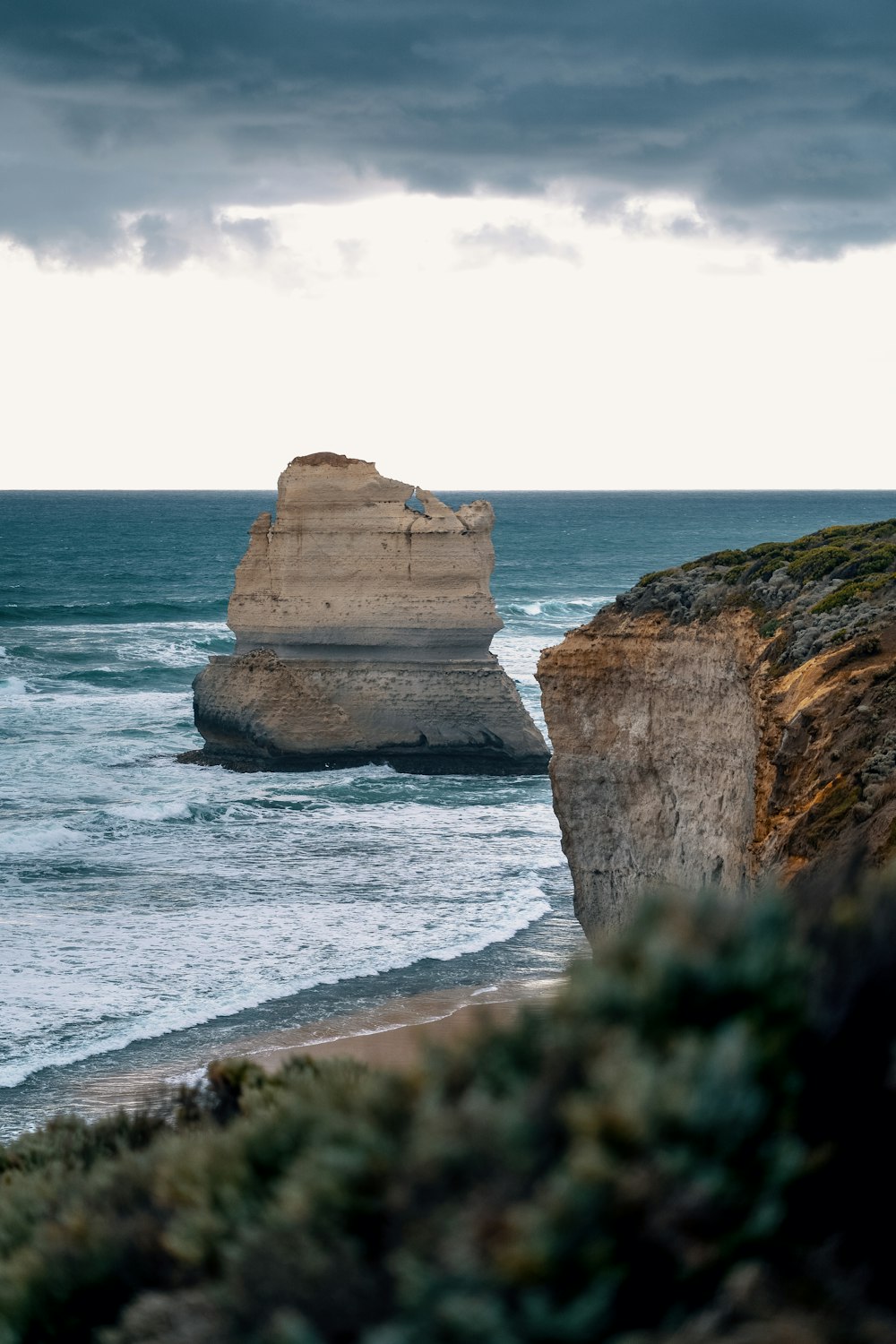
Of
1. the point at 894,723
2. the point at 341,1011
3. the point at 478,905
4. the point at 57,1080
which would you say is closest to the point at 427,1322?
the point at 894,723

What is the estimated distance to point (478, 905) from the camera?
76.5ft

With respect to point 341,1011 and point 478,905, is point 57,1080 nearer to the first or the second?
point 341,1011

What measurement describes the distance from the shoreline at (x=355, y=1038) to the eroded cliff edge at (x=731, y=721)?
1.96 m

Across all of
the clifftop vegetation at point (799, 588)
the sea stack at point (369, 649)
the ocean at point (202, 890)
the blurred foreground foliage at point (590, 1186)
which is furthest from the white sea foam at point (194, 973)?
the sea stack at point (369, 649)

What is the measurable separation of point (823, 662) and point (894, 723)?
1.76 meters

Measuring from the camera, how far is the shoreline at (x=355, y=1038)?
15.3m

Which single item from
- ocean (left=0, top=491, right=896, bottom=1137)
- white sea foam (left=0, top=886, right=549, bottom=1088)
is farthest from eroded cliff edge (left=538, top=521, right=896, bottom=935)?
white sea foam (left=0, top=886, right=549, bottom=1088)

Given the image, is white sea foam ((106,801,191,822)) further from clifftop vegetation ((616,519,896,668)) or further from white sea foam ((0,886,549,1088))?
clifftop vegetation ((616,519,896,668))

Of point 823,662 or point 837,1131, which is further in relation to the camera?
point 823,662

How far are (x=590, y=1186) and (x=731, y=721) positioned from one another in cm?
1361

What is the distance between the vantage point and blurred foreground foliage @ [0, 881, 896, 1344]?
3422mm

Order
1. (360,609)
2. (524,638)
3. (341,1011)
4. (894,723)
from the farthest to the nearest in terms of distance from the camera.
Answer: (524,638) → (360,609) → (341,1011) → (894,723)

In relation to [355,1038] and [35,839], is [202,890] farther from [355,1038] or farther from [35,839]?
[355,1038]

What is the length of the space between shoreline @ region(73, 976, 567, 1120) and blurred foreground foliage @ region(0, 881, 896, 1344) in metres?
9.25
